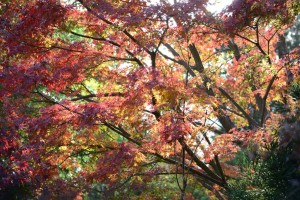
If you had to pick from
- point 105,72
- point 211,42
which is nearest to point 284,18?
point 211,42

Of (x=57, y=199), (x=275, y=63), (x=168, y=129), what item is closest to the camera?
(x=168, y=129)

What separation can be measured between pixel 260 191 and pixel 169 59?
354 centimetres

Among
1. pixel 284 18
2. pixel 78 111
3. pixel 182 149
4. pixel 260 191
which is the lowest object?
pixel 260 191

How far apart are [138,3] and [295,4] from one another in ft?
8.71

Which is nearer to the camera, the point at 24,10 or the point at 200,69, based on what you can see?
the point at 24,10

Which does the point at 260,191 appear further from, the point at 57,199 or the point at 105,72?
the point at 57,199

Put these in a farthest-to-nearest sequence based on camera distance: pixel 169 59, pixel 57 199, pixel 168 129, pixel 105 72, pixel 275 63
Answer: pixel 57 199 → pixel 169 59 → pixel 105 72 → pixel 275 63 → pixel 168 129

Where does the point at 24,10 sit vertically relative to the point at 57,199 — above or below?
above

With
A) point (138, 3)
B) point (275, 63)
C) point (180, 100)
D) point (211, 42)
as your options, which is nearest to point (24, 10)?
point (138, 3)

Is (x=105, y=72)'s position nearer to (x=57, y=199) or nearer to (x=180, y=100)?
(x=180, y=100)

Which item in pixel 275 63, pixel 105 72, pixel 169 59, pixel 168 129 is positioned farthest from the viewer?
pixel 169 59

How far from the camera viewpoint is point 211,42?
27.5ft

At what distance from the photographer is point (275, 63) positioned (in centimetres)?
701

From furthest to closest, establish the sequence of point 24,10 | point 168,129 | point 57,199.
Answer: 1. point 57,199
2. point 24,10
3. point 168,129
